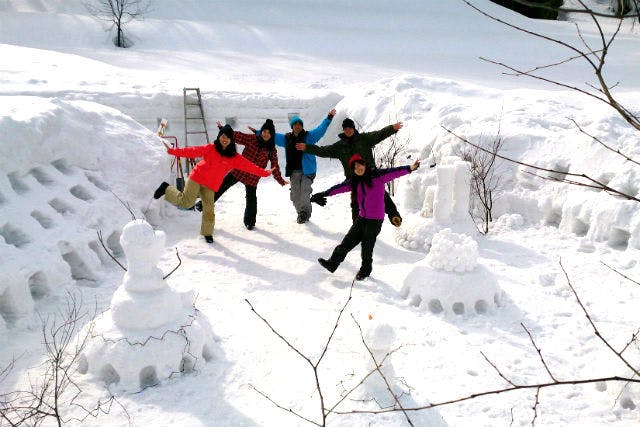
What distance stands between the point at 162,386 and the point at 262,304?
5.26 ft

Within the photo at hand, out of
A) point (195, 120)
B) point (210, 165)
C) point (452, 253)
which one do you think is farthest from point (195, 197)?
point (195, 120)

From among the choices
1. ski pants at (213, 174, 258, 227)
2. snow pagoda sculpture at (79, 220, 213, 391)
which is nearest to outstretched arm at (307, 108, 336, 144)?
ski pants at (213, 174, 258, 227)

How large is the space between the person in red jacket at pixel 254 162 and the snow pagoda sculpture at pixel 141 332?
3351mm

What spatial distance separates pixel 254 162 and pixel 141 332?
157 inches

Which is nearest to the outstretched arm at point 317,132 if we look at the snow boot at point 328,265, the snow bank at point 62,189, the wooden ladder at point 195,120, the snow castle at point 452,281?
the snow bank at point 62,189

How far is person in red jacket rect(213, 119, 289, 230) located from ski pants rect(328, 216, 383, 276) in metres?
1.81

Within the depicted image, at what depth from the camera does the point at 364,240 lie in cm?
607

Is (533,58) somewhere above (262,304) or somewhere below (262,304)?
above

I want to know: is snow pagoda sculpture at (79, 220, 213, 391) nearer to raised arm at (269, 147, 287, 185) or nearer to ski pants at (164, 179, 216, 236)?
ski pants at (164, 179, 216, 236)

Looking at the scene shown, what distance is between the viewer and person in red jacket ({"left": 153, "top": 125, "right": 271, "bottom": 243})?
7.03 m

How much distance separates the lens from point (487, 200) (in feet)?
27.1

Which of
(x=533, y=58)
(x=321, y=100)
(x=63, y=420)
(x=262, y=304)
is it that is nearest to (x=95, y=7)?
(x=321, y=100)

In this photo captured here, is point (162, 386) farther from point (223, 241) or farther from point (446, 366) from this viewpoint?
point (223, 241)

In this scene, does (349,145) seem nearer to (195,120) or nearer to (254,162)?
(254,162)
